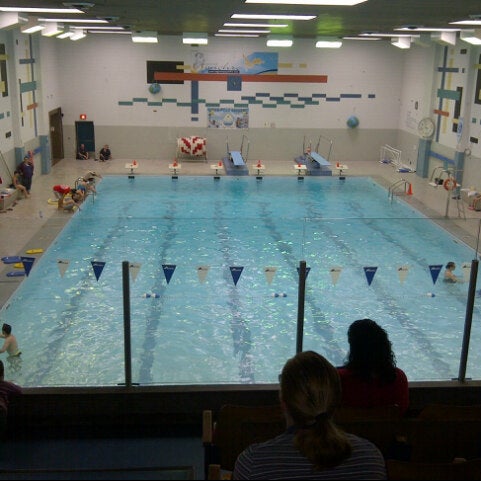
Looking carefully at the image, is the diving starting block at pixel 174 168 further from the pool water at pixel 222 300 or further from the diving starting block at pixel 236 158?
the pool water at pixel 222 300

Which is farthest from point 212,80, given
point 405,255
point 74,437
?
point 74,437

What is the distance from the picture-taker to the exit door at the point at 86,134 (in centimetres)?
1961

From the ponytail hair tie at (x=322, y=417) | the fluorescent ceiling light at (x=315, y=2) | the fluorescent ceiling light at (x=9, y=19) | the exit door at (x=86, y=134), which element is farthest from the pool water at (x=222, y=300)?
the exit door at (x=86, y=134)

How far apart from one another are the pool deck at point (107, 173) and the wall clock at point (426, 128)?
4.01ft

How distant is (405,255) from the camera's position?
677 centimetres

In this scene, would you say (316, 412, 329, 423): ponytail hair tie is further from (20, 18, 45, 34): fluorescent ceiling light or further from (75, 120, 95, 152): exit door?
(75, 120, 95, 152): exit door

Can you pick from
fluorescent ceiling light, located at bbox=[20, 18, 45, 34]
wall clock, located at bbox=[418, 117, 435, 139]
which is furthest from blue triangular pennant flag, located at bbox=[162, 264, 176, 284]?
wall clock, located at bbox=[418, 117, 435, 139]

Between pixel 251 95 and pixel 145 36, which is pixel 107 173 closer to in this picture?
pixel 145 36

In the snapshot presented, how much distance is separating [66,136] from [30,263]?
1595 centimetres

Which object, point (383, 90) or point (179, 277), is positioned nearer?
point (179, 277)

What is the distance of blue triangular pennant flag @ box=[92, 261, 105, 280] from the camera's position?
4.68 metres

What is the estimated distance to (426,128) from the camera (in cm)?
1734

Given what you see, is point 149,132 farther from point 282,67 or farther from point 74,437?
point 74,437

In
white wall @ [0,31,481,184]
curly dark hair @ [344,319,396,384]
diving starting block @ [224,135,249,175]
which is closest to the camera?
curly dark hair @ [344,319,396,384]
